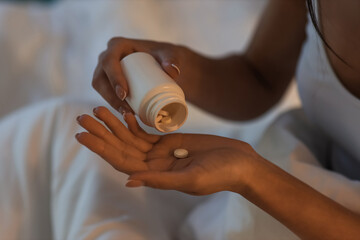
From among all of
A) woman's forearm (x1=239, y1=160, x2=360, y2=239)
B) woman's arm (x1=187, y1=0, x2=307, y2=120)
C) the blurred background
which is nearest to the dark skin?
woman's forearm (x1=239, y1=160, x2=360, y2=239)

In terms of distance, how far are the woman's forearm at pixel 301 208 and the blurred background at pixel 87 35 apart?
1.23 ft

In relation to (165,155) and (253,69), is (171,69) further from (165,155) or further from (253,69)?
(253,69)

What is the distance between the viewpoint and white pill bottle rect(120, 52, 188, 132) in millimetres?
461

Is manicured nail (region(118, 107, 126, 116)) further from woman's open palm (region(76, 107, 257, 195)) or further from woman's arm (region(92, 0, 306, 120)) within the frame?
woman's arm (region(92, 0, 306, 120))

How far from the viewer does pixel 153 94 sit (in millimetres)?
461

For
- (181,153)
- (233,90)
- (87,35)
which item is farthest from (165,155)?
(87,35)

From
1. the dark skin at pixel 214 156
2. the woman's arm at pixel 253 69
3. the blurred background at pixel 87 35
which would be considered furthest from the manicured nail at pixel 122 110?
the blurred background at pixel 87 35

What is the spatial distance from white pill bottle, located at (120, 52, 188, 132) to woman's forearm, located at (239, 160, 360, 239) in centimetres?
11

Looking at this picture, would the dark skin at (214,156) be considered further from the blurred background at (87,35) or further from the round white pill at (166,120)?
the blurred background at (87,35)

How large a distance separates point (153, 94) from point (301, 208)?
20cm

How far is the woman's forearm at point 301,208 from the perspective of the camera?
487 mm

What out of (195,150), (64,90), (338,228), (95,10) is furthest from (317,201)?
(95,10)

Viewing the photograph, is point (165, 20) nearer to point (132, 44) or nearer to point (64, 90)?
point (64, 90)

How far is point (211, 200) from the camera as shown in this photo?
2.28ft
